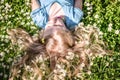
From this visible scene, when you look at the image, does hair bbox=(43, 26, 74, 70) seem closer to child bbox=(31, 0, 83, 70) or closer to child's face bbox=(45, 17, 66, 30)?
child bbox=(31, 0, 83, 70)

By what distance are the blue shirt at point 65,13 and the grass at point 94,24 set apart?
0.33 feet

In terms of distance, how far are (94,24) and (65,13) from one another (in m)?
0.50

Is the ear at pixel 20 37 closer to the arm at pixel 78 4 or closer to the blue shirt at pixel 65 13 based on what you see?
the blue shirt at pixel 65 13

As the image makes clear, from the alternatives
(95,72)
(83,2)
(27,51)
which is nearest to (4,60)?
(27,51)

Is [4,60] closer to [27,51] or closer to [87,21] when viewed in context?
[27,51]

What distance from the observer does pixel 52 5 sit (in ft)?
24.1

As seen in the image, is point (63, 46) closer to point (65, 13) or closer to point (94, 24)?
point (94, 24)

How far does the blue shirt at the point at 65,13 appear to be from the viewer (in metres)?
7.14

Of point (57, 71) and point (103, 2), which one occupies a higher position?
point (103, 2)

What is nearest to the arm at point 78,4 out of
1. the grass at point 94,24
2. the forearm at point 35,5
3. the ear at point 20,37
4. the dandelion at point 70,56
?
the grass at point 94,24

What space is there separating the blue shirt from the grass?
0.10m

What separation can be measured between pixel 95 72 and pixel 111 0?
1.64 meters

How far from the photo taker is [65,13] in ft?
23.6

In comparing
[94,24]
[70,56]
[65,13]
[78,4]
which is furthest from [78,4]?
[70,56]
